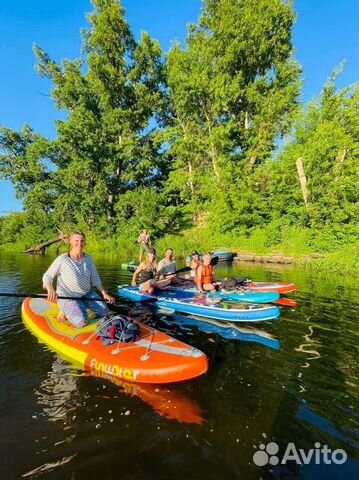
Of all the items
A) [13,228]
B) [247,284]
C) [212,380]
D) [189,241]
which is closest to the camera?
[212,380]

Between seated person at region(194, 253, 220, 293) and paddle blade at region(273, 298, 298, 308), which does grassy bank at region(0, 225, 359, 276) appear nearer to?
paddle blade at region(273, 298, 298, 308)

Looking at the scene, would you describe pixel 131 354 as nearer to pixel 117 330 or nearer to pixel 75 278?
pixel 117 330

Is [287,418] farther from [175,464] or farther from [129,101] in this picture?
[129,101]

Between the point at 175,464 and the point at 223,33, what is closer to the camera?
the point at 175,464

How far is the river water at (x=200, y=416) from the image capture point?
3.18 metres

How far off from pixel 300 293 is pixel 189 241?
56.2 feet

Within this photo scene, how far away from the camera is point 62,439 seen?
354 cm

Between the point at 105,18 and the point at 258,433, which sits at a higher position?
the point at 105,18

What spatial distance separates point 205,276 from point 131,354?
4802 mm

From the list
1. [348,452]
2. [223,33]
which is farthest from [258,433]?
[223,33]

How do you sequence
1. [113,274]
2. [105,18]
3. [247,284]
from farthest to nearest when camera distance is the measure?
1. [105,18]
2. [113,274]
3. [247,284]

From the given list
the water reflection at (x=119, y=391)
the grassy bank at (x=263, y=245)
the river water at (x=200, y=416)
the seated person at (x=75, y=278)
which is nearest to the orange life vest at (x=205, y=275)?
the river water at (x=200, y=416)

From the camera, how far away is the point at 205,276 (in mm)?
9531

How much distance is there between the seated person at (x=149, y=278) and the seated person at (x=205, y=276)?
54.1 inches
